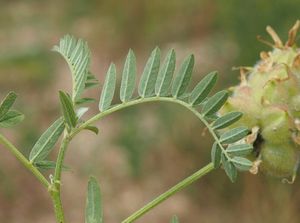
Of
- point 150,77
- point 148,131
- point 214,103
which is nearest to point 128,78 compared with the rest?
point 150,77

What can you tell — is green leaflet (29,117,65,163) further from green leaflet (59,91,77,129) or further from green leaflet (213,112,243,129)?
green leaflet (213,112,243,129)

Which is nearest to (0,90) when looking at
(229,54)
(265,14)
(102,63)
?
(102,63)

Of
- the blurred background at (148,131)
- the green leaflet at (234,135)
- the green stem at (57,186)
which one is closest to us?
the green stem at (57,186)

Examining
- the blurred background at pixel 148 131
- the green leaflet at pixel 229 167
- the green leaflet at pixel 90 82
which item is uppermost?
the green leaflet at pixel 90 82

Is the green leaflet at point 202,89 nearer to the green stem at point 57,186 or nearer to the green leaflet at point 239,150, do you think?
the green leaflet at point 239,150

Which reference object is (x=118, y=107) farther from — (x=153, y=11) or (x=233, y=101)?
(x=153, y=11)

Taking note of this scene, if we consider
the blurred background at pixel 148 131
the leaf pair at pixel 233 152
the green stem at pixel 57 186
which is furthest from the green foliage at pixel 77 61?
the blurred background at pixel 148 131

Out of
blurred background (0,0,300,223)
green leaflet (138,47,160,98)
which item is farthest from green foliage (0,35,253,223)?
blurred background (0,0,300,223)
